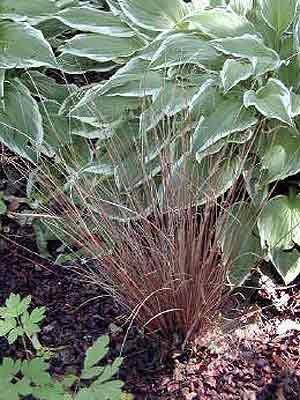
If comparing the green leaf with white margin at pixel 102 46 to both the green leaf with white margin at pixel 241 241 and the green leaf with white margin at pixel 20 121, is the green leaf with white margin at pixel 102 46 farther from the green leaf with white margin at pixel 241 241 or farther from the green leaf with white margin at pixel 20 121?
the green leaf with white margin at pixel 241 241

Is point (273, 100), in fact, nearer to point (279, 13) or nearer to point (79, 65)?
point (279, 13)

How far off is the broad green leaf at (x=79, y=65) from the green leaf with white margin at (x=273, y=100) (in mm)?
657

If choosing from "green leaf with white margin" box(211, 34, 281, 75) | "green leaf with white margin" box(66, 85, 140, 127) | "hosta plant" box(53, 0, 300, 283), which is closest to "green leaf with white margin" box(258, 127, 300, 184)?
"hosta plant" box(53, 0, 300, 283)

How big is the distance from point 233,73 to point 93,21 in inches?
26.4

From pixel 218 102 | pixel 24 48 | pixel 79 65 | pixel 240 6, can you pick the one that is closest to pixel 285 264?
pixel 218 102

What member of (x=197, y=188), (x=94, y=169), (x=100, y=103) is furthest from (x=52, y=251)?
(x=197, y=188)

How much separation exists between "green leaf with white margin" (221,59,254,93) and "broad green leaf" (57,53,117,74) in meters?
0.58

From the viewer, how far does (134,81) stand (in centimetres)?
248

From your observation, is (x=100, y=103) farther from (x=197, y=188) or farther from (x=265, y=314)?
(x=265, y=314)

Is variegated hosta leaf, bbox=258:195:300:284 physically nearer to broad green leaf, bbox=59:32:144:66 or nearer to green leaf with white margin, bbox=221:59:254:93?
green leaf with white margin, bbox=221:59:254:93

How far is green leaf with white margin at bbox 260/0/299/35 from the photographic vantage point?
2426mm

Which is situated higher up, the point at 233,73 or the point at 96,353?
the point at 233,73

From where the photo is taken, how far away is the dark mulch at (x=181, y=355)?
6.89 ft

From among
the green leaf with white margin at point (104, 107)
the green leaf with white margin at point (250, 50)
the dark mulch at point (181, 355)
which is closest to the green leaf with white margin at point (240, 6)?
the green leaf with white margin at point (250, 50)
